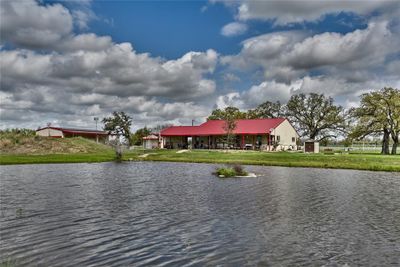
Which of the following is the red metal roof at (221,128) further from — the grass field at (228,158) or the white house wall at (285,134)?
the grass field at (228,158)

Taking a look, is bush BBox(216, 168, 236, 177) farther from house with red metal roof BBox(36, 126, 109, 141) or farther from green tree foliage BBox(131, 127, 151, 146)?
green tree foliage BBox(131, 127, 151, 146)

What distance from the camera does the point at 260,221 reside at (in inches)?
576

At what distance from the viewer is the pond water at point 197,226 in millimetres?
10266

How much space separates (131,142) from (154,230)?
103666 mm

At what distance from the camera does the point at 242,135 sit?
77000 millimetres

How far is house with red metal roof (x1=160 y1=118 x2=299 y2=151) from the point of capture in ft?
244

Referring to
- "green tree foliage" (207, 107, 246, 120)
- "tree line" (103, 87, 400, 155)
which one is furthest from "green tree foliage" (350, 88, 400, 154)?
"green tree foliage" (207, 107, 246, 120)

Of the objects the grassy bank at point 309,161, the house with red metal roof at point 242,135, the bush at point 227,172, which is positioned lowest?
the bush at point 227,172

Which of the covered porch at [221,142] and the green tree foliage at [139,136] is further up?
the green tree foliage at [139,136]

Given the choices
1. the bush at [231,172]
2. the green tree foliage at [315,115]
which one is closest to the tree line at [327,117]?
the green tree foliage at [315,115]

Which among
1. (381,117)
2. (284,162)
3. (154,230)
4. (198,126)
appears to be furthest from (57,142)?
(154,230)

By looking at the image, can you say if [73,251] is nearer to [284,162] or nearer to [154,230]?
[154,230]

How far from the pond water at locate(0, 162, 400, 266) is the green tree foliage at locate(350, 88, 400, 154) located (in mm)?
45386

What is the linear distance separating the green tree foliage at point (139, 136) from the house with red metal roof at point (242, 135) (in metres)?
28.5
